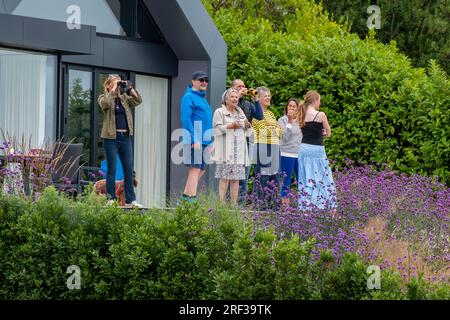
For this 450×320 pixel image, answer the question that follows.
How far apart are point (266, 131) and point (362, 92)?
4.21 meters

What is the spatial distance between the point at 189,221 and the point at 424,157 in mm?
10036

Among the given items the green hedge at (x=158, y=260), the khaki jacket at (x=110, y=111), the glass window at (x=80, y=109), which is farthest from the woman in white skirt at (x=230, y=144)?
the green hedge at (x=158, y=260)

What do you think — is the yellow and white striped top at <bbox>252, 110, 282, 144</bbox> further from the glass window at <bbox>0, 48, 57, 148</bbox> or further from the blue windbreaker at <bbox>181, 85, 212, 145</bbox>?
the glass window at <bbox>0, 48, 57, 148</bbox>

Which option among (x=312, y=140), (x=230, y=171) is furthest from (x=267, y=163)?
(x=230, y=171)

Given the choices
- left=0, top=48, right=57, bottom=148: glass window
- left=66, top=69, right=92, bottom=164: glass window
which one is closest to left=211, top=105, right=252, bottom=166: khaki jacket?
left=0, top=48, right=57, bottom=148: glass window

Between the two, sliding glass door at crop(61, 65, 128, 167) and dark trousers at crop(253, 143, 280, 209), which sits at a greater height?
sliding glass door at crop(61, 65, 128, 167)

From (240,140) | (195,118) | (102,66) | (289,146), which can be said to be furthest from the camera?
(102,66)

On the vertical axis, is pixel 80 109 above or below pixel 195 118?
above

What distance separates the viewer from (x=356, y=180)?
12.9 m

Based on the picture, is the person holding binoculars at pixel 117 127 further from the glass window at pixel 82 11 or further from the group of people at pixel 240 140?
the glass window at pixel 82 11

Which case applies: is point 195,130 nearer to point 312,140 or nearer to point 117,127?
point 117,127

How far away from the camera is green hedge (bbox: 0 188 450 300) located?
707 centimetres

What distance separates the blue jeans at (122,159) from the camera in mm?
13078

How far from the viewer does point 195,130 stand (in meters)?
13.4
